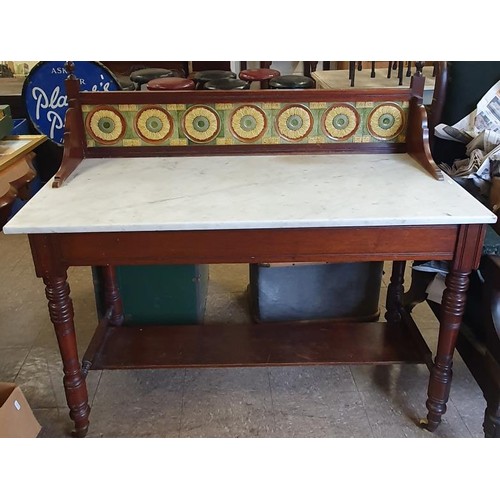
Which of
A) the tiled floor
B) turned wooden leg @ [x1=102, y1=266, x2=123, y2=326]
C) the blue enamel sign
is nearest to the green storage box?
turned wooden leg @ [x1=102, y1=266, x2=123, y2=326]

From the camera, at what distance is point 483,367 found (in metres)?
1.72

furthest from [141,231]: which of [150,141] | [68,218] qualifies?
[150,141]

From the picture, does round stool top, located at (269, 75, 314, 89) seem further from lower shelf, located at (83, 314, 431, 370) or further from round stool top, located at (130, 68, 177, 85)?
lower shelf, located at (83, 314, 431, 370)

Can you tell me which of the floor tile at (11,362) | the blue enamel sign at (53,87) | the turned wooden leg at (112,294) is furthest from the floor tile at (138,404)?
the blue enamel sign at (53,87)

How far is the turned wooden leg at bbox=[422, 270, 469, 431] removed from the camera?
1.61 metres

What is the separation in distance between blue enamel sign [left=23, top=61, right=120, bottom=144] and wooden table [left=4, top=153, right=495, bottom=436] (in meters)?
1.63

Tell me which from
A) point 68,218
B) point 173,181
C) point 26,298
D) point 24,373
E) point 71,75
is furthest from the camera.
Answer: point 26,298

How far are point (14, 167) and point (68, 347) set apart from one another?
1060 mm

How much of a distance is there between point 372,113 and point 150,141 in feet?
2.56

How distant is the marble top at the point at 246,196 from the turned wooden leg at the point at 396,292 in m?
0.56

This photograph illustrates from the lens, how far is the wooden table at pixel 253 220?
56.9 inches

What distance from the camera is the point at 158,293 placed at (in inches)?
91.8

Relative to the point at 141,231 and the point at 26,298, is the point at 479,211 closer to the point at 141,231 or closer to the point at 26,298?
the point at 141,231

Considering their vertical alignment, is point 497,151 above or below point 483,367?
above
